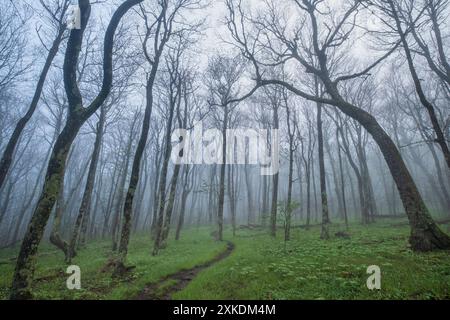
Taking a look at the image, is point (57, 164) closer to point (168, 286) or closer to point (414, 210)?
point (168, 286)

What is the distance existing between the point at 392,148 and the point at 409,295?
5.80 m

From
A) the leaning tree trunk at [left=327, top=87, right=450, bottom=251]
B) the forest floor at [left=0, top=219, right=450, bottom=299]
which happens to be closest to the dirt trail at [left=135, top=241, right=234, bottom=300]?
the forest floor at [left=0, top=219, right=450, bottom=299]

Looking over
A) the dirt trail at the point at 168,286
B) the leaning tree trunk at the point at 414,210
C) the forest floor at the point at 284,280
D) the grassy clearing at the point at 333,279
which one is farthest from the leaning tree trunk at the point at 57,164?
the leaning tree trunk at the point at 414,210

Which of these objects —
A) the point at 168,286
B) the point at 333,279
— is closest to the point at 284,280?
the point at 333,279

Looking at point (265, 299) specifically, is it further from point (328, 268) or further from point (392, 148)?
point (392, 148)

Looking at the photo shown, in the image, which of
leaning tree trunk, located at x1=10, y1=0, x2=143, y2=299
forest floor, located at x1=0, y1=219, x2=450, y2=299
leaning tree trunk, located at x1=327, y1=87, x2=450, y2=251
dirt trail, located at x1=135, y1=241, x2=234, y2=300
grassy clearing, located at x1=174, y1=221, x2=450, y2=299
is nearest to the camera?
grassy clearing, located at x1=174, y1=221, x2=450, y2=299

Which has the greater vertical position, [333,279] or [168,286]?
[333,279]

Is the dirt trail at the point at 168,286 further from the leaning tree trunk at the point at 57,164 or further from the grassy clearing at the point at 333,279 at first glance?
the leaning tree trunk at the point at 57,164

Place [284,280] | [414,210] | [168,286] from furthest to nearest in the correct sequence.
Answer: [414,210]
[168,286]
[284,280]

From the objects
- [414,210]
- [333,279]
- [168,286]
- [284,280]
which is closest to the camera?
[333,279]

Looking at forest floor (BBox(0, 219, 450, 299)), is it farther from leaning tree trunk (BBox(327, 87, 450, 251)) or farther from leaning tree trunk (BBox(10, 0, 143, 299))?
leaning tree trunk (BBox(10, 0, 143, 299))

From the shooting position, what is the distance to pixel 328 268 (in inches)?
270

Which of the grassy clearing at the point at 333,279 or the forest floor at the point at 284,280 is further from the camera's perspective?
the forest floor at the point at 284,280
